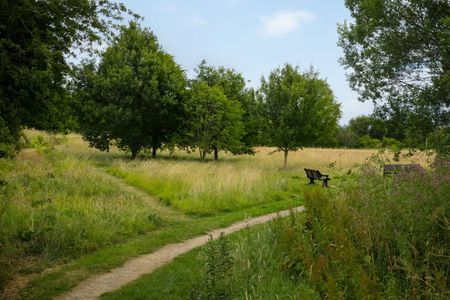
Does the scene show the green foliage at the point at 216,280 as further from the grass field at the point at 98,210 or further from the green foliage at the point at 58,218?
the green foliage at the point at 58,218

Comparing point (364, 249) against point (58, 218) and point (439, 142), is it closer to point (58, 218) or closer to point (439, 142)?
point (439, 142)

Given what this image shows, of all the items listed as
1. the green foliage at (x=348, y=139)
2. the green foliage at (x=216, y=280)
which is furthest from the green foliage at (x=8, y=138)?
the green foliage at (x=348, y=139)

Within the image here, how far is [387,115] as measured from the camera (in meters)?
15.7

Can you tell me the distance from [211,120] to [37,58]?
68.0 ft

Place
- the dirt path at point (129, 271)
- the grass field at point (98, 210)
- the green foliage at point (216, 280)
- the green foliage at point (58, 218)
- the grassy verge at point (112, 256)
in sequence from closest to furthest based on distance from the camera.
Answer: the green foliage at point (216, 280) → the dirt path at point (129, 271) → the grassy verge at point (112, 256) → the grass field at point (98, 210) → the green foliage at point (58, 218)

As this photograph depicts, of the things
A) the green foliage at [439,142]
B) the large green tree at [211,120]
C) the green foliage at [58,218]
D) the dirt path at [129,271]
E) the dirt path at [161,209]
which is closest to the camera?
the dirt path at [129,271]

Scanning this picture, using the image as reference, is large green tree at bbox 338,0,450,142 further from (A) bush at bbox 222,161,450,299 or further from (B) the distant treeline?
(A) bush at bbox 222,161,450,299

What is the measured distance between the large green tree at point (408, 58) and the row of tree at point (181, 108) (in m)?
10.8

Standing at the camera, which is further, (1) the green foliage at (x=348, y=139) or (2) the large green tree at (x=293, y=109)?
(1) the green foliage at (x=348, y=139)

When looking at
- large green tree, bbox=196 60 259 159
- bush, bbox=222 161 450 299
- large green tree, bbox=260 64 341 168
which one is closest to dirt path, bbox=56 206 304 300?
bush, bbox=222 161 450 299

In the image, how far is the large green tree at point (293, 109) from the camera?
86.3 ft

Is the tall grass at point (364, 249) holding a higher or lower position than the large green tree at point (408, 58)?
lower

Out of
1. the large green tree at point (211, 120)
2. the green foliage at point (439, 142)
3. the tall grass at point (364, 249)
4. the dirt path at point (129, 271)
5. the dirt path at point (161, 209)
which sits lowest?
the dirt path at point (129, 271)

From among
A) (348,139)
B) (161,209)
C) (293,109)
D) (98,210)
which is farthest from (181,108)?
(348,139)
